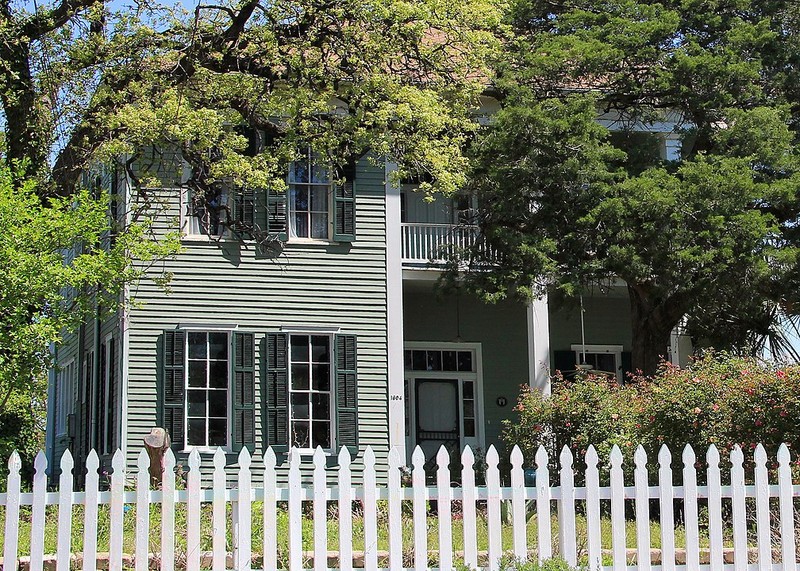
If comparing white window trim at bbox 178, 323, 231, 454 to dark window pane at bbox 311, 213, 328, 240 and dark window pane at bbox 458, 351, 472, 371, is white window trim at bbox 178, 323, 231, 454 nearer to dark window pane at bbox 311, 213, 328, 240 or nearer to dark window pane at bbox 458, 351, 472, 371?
dark window pane at bbox 311, 213, 328, 240

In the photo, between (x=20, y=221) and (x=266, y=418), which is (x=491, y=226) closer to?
(x=266, y=418)

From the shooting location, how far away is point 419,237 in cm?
1864

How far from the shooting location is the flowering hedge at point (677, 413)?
10.9 meters

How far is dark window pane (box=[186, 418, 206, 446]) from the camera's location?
16.5m

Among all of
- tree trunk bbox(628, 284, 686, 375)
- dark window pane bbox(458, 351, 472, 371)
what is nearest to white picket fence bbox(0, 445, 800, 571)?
tree trunk bbox(628, 284, 686, 375)

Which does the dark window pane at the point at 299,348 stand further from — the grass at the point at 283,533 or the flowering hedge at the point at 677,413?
the grass at the point at 283,533

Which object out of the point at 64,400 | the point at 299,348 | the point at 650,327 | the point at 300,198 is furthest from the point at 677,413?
the point at 64,400

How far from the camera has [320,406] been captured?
55.7 feet

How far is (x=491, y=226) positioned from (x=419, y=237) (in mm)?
2281

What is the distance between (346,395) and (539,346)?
3466 millimetres

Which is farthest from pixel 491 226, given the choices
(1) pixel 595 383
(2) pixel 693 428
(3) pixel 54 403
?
(3) pixel 54 403

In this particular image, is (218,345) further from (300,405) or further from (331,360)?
(331,360)

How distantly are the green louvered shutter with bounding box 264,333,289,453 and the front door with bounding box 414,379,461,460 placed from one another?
164 inches

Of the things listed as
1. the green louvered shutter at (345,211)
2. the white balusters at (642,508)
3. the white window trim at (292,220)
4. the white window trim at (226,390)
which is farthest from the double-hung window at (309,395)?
the white balusters at (642,508)
